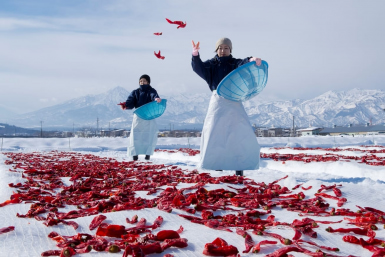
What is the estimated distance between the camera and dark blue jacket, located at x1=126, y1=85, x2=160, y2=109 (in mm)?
11492

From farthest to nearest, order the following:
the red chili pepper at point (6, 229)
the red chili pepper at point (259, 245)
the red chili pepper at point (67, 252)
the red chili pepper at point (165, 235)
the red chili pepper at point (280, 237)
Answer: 1. the red chili pepper at point (6, 229)
2. the red chili pepper at point (165, 235)
3. the red chili pepper at point (280, 237)
4. the red chili pepper at point (259, 245)
5. the red chili pepper at point (67, 252)

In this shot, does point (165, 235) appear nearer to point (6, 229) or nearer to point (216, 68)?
point (6, 229)

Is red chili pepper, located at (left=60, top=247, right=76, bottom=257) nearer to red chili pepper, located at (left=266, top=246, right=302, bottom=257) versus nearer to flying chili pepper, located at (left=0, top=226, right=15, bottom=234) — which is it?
flying chili pepper, located at (left=0, top=226, right=15, bottom=234)

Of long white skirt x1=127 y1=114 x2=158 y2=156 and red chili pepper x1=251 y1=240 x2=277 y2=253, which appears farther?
long white skirt x1=127 y1=114 x2=158 y2=156

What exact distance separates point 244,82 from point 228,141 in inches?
49.2

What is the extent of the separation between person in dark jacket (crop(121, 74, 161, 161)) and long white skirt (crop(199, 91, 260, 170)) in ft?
16.8

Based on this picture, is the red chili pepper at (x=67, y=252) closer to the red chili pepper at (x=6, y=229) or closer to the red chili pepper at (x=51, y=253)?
the red chili pepper at (x=51, y=253)

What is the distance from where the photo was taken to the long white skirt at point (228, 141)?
6.70 metres

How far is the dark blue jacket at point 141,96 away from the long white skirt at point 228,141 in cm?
508

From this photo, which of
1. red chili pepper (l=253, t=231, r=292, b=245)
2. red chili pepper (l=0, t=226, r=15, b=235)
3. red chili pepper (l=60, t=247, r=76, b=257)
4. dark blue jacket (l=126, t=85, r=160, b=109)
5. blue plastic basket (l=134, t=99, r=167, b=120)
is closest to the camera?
red chili pepper (l=60, t=247, r=76, b=257)

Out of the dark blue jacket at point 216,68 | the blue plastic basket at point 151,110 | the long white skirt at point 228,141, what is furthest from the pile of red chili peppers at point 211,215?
the blue plastic basket at point 151,110

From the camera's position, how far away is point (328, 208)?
3.93m

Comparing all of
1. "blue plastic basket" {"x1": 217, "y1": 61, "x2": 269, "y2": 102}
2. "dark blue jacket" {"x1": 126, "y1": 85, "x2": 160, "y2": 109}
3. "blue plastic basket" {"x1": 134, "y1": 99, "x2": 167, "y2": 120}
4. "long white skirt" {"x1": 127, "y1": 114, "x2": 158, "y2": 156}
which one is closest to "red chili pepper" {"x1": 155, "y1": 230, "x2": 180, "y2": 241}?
"blue plastic basket" {"x1": 217, "y1": 61, "x2": 269, "y2": 102}

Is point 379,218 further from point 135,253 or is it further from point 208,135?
point 208,135
